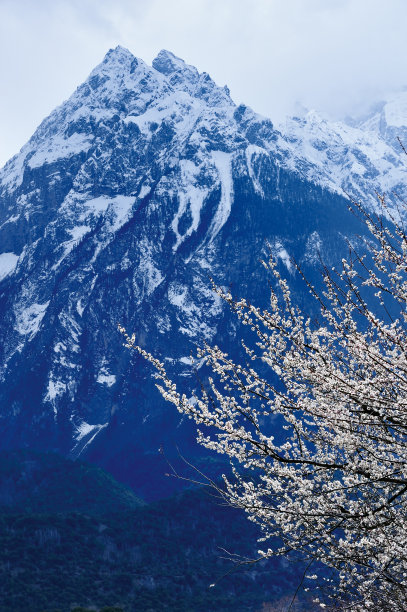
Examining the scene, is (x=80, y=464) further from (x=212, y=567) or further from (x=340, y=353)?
(x=340, y=353)

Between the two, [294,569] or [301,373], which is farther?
[294,569]

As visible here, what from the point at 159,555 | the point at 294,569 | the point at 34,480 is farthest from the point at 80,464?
the point at 294,569

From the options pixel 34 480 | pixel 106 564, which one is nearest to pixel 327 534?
pixel 106 564

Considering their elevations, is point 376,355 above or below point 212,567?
above

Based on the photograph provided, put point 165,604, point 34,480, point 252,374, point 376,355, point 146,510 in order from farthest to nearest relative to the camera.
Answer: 1. point 34,480
2. point 146,510
3. point 165,604
4. point 252,374
5. point 376,355

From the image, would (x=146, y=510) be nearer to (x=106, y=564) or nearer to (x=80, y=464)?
(x=106, y=564)

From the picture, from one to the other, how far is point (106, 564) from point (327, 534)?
355 ft

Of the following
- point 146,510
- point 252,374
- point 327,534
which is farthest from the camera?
point 146,510

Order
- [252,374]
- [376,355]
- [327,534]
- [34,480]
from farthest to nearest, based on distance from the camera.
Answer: [34,480]
[252,374]
[327,534]
[376,355]

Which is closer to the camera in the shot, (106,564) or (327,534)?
(327,534)

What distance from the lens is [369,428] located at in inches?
272

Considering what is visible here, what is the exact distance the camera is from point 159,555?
11362 cm

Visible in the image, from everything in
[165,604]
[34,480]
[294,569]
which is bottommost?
[34,480]

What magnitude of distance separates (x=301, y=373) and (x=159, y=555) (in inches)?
4742
